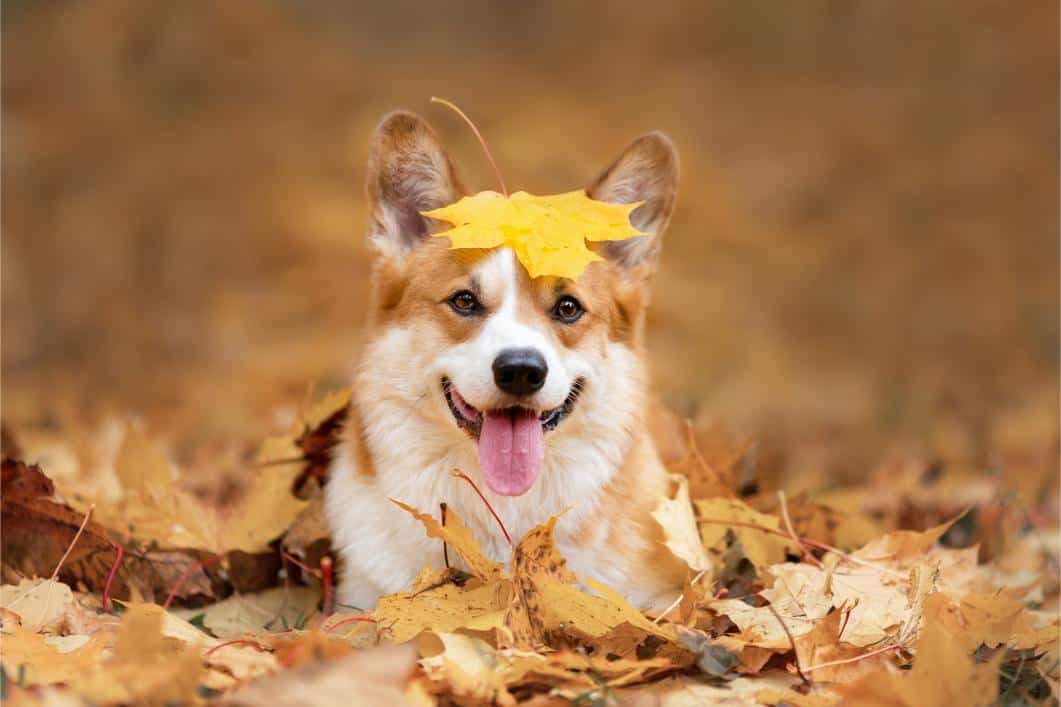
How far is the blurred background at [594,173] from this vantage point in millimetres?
7156

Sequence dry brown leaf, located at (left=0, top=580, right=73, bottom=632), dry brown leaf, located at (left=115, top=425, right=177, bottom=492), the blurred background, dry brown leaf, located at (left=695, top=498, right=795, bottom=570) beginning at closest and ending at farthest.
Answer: dry brown leaf, located at (left=0, top=580, right=73, bottom=632), dry brown leaf, located at (left=695, top=498, right=795, bottom=570), dry brown leaf, located at (left=115, top=425, right=177, bottom=492), the blurred background

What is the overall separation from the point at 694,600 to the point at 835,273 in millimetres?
6048

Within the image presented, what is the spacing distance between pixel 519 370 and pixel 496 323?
0.71 ft

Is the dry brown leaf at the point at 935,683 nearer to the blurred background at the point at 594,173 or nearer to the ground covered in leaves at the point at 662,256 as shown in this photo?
the ground covered in leaves at the point at 662,256

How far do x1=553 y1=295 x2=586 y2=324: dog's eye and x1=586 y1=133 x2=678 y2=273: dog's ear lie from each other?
36 cm

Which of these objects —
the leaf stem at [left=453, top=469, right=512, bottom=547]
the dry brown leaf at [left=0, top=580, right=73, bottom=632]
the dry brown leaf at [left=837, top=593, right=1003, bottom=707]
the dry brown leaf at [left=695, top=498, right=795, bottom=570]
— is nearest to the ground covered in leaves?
the dry brown leaf at [left=695, top=498, right=795, bottom=570]

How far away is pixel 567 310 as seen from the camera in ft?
9.62

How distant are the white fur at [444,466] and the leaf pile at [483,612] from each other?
9cm

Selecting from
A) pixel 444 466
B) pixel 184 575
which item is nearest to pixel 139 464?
pixel 184 575

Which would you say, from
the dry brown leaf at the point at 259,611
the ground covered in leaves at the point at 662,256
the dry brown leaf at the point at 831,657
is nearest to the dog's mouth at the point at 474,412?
the ground covered in leaves at the point at 662,256

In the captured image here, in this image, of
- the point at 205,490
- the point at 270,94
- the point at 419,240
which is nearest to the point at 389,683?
the point at 419,240

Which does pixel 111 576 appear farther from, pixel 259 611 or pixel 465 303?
pixel 465 303

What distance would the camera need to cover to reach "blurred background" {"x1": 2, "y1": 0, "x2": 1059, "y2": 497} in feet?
23.5

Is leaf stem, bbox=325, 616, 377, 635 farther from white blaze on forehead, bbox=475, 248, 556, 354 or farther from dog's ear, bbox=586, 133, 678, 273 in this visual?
dog's ear, bbox=586, 133, 678, 273
